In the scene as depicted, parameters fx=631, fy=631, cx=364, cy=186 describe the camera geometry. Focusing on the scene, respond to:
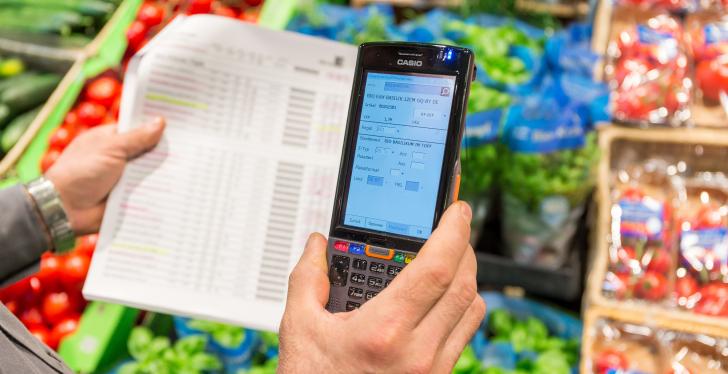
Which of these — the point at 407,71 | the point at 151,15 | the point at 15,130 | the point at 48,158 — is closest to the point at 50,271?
the point at 48,158

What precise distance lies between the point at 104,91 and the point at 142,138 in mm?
1195

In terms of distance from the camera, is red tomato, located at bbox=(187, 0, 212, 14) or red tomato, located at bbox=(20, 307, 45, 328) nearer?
red tomato, located at bbox=(20, 307, 45, 328)

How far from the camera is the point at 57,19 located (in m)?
2.49

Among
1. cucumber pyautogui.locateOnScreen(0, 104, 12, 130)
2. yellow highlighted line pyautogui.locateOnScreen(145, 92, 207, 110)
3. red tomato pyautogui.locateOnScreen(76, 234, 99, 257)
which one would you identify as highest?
yellow highlighted line pyautogui.locateOnScreen(145, 92, 207, 110)

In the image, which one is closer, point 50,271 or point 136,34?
point 50,271

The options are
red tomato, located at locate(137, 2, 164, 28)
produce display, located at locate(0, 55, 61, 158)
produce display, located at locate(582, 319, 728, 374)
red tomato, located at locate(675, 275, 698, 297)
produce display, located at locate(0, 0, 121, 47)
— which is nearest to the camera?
produce display, located at locate(582, 319, 728, 374)

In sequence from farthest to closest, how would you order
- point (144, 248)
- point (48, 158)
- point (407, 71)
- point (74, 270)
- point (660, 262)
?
point (48, 158) < point (74, 270) < point (660, 262) < point (144, 248) < point (407, 71)

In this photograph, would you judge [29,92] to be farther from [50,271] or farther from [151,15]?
[50,271]

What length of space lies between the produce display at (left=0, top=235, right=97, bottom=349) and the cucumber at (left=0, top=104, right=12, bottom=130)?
780 millimetres

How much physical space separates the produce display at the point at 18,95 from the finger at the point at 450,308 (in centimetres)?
205

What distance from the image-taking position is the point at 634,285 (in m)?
1.65

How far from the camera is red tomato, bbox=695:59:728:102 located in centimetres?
186

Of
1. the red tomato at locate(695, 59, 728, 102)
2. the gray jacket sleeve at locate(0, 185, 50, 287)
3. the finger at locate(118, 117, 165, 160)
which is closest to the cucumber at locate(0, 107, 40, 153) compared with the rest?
the gray jacket sleeve at locate(0, 185, 50, 287)

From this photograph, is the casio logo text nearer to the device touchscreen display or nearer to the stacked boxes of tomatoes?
the device touchscreen display
